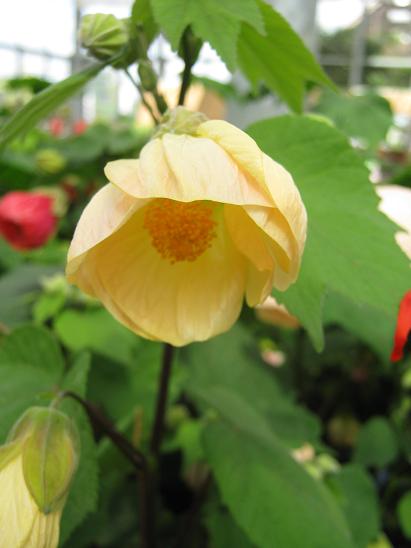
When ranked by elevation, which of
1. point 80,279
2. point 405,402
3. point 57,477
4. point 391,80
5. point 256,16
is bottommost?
point 391,80

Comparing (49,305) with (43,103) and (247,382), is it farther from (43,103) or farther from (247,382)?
(43,103)

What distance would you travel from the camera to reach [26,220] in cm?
79

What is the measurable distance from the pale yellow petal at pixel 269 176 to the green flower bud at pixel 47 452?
0.17m

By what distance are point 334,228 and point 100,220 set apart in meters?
0.15

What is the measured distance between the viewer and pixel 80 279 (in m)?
0.31

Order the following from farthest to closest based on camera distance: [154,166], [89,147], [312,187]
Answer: [89,147] → [312,187] → [154,166]

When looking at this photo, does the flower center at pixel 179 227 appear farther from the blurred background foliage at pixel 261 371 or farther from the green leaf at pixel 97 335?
the green leaf at pixel 97 335

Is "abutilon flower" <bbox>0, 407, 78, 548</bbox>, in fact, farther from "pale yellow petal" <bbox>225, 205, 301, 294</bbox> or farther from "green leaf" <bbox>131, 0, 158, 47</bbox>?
"green leaf" <bbox>131, 0, 158, 47</bbox>

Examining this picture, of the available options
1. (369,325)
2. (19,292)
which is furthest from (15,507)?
(19,292)

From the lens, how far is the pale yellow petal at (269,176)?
0.27 meters

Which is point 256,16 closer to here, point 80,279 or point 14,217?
point 80,279

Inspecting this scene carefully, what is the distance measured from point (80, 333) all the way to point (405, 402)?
0.46 meters

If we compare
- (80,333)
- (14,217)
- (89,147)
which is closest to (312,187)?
(80,333)

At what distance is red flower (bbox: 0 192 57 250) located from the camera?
2.62ft
